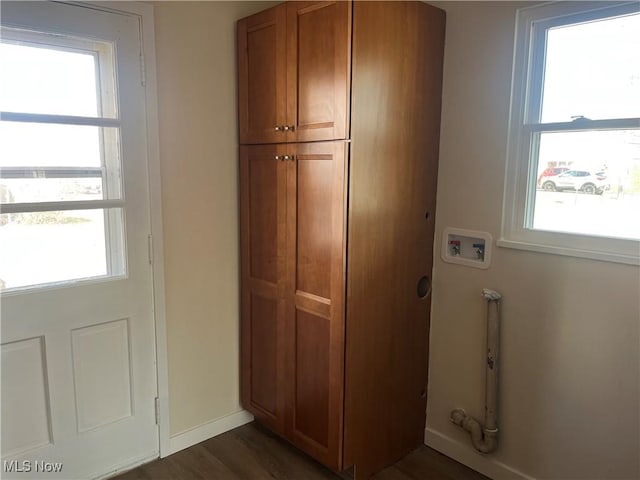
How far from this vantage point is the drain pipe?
210cm

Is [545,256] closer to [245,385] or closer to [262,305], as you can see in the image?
[262,305]

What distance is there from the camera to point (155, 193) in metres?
2.16

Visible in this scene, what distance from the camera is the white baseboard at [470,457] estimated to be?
7.07 feet

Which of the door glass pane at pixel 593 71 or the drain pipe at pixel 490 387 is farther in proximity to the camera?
the drain pipe at pixel 490 387

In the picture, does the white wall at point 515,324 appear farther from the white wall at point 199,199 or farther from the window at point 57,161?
the window at point 57,161

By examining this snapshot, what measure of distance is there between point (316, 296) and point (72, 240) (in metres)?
1.05

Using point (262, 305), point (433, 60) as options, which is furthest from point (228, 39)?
point (262, 305)

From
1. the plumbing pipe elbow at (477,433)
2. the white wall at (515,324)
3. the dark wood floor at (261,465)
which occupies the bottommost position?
the dark wood floor at (261,465)

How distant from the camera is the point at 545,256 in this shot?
1943 millimetres

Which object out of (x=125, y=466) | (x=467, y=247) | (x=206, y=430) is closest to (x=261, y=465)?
(x=206, y=430)

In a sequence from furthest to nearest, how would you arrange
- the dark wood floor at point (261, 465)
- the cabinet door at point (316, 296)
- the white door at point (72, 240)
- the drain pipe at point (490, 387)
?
1. the dark wood floor at point (261, 465)
2. the drain pipe at point (490, 387)
3. the cabinet door at point (316, 296)
4. the white door at point (72, 240)

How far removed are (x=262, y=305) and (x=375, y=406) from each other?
2.39 feet

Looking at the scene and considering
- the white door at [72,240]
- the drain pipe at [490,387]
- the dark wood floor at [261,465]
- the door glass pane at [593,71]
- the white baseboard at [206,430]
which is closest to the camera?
the door glass pane at [593,71]

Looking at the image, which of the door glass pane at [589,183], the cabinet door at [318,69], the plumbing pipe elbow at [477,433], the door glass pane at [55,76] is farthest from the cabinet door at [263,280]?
the door glass pane at [589,183]
